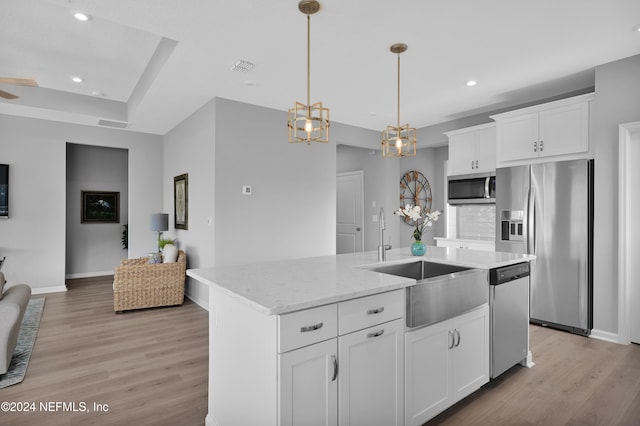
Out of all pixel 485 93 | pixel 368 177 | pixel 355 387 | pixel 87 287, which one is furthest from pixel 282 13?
pixel 87 287

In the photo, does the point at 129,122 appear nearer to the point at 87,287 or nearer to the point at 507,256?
the point at 87,287

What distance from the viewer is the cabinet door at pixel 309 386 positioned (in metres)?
1.44

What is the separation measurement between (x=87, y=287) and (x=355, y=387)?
5.70 m

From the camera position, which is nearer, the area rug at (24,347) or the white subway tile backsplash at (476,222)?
the area rug at (24,347)

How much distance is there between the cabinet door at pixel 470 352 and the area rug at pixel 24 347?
309 centimetres

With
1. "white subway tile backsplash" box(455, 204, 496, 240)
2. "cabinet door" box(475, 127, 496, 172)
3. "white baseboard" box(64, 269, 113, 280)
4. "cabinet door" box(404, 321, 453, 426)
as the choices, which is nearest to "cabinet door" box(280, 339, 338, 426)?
"cabinet door" box(404, 321, 453, 426)

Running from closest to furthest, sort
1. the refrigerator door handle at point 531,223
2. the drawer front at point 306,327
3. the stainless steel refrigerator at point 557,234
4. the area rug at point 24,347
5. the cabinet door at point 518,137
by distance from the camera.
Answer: the drawer front at point 306,327, the area rug at point 24,347, the stainless steel refrigerator at point 557,234, the refrigerator door handle at point 531,223, the cabinet door at point 518,137

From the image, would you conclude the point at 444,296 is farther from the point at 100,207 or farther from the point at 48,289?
the point at 100,207

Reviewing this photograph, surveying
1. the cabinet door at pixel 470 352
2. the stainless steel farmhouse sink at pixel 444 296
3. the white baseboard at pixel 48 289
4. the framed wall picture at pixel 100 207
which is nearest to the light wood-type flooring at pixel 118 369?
the white baseboard at pixel 48 289

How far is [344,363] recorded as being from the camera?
63.7 inches

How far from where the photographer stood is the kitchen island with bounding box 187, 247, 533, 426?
146 cm

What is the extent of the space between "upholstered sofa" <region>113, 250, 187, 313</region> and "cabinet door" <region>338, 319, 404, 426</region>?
3580mm

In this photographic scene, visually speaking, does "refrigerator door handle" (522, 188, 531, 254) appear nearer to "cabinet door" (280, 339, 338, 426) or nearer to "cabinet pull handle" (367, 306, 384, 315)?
"cabinet pull handle" (367, 306, 384, 315)

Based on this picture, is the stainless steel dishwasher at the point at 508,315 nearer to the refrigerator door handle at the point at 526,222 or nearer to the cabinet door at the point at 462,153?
the refrigerator door handle at the point at 526,222
